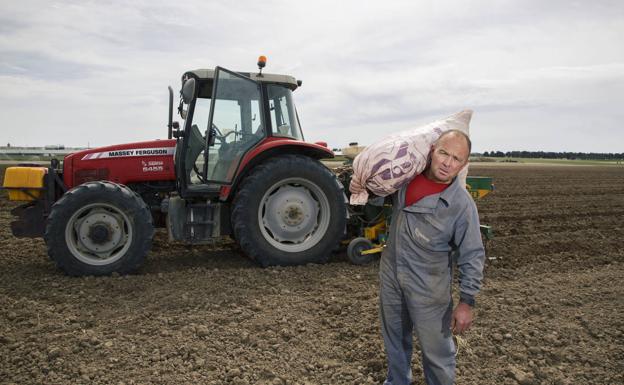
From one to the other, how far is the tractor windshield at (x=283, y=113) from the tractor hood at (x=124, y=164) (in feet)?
3.95

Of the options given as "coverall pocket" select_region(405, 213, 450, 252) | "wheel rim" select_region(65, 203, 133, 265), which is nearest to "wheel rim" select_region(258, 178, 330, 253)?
"wheel rim" select_region(65, 203, 133, 265)

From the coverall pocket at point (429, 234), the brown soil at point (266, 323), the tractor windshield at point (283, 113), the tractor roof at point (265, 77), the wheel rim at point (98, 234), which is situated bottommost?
the brown soil at point (266, 323)

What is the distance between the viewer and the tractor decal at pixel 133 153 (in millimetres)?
5312

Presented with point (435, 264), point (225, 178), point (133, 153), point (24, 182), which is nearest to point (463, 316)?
point (435, 264)

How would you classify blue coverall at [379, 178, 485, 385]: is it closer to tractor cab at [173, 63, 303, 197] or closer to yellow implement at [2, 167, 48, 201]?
tractor cab at [173, 63, 303, 197]

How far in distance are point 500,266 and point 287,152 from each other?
2.80 meters

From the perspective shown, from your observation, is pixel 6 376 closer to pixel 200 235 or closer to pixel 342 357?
pixel 342 357

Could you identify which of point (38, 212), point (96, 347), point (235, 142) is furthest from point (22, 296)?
point (235, 142)

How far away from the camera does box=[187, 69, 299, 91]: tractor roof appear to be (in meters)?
5.23

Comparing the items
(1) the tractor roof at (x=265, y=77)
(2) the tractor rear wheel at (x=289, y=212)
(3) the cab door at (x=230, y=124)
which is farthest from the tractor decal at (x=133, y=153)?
(2) the tractor rear wheel at (x=289, y=212)

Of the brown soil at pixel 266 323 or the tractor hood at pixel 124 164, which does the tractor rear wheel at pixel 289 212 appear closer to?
the brown soil at pixel 266 323

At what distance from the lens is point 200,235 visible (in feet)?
17.0

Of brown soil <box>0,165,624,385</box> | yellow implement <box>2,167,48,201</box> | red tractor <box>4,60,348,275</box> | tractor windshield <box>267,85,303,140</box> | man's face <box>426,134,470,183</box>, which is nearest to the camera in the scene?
man's face <box>426,134,470,183</box>

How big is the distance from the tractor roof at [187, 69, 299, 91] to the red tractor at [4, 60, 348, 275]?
14 mm
